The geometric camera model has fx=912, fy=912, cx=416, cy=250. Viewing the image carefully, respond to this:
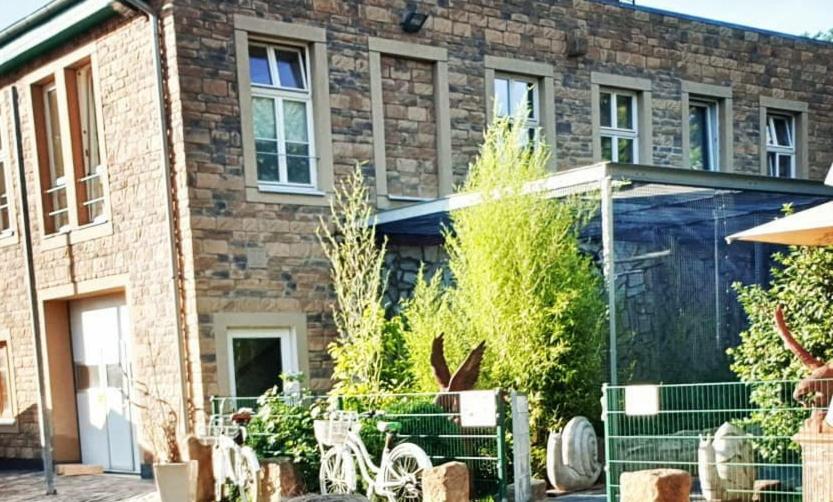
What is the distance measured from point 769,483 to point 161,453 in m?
5.97

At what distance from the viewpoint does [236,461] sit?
7.72 m

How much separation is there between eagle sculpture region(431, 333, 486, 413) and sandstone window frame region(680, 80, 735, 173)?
6.95m

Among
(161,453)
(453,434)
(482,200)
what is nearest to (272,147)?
(482,200)

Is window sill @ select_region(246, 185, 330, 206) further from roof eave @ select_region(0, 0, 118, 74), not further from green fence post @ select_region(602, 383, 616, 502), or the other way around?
green fence post @ select_region(602, 383, 616, 502)

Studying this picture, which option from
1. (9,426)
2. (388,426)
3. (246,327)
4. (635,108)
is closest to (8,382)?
(9,426)

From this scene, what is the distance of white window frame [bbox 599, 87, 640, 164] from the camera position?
1257cm

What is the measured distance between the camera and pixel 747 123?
13.9 metres

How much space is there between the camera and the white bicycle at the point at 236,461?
7.53 m

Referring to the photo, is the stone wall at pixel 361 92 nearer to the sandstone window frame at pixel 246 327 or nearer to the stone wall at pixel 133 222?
the sandstone window frame at pixel 246 327

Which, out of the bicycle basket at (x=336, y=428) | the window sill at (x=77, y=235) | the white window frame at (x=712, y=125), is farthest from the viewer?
the white window frame at (x=712, y=125)

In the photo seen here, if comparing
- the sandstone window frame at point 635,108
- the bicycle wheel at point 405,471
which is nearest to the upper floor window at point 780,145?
the sandstone window frame at point 635,108

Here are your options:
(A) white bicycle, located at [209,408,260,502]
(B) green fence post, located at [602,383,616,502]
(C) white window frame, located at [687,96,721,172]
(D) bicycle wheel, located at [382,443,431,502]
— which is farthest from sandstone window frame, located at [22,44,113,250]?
(C) white window frame, located at [687,96,721,172]

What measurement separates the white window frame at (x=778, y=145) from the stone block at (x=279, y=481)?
9870 millimetres

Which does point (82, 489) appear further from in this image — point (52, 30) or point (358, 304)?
point (52, 30)
